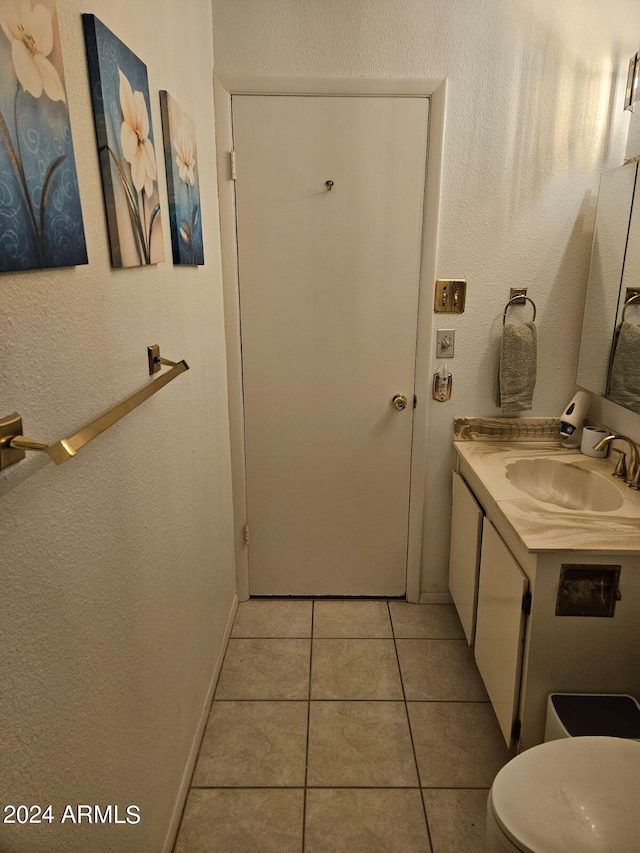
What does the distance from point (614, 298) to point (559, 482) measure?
70 cm

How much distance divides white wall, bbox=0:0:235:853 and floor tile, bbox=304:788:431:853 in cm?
41

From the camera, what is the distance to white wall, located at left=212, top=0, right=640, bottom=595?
2.08 m

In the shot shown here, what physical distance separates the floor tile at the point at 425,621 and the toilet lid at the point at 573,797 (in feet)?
3.86

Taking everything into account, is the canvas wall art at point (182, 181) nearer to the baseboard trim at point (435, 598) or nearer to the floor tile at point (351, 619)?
the floor tile at point (351, 619)

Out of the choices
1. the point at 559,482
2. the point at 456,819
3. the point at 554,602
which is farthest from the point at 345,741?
the point at 559,482

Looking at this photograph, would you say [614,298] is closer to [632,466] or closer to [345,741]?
[632,466]

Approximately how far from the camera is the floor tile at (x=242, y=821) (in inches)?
61.5

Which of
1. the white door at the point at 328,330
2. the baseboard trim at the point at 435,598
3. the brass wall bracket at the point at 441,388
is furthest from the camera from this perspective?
the baseboard trim at the point at 435,598

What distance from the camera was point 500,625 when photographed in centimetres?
180

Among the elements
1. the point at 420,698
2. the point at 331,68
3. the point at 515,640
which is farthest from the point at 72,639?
the point at 331,68

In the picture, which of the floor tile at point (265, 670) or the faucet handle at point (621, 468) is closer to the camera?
the faucet handle at point (621, 468)

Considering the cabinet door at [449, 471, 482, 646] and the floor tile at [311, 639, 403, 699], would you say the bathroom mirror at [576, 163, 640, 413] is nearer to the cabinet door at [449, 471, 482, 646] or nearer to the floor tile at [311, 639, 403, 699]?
the cabinet door at [449, 471, 482, 646]

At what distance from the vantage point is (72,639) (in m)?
0.95

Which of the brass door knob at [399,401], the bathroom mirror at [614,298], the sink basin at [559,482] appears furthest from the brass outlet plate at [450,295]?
the sink basin at [559,482]
